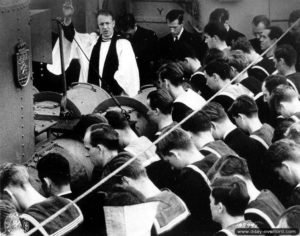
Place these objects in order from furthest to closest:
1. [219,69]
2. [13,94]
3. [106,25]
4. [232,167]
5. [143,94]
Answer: [106,25] → [143,94] → [219,69] → [13,94] → [232,167]

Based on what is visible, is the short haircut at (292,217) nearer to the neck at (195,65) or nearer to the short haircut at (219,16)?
the neck at (195,65)

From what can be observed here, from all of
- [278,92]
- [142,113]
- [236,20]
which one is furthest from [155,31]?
[278,92]

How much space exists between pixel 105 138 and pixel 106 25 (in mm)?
1844

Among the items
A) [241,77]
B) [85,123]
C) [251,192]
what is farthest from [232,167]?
[241,77]

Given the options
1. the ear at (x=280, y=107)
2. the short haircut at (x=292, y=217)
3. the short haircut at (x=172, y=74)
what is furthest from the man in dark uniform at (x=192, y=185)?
the short haircut at (x=172, y=74)

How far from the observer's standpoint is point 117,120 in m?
5.25

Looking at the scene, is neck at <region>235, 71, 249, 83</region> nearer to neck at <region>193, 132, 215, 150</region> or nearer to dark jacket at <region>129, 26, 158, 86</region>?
dark jacket at <region>129, 26, 158, 86</region>

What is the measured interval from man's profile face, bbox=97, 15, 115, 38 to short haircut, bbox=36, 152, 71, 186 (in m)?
2.13

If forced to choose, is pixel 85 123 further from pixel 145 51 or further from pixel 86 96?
pixel 145 51

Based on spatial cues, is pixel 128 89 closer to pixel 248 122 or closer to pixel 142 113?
pixel 142 113

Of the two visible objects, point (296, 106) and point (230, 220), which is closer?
point (230, 220)

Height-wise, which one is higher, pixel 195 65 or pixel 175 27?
pixel 175 27

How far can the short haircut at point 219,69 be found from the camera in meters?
6.09

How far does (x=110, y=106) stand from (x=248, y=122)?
102 cm
